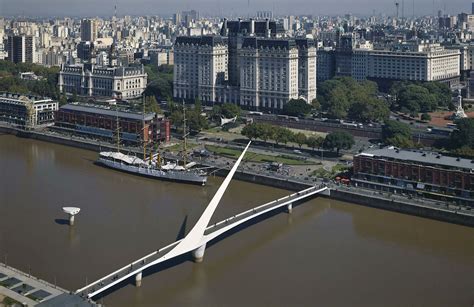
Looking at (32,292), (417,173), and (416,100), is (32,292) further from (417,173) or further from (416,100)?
(416,100)

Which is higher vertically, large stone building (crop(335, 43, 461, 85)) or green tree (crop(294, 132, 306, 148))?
large stone building (crop(335, 43, 461, 85))

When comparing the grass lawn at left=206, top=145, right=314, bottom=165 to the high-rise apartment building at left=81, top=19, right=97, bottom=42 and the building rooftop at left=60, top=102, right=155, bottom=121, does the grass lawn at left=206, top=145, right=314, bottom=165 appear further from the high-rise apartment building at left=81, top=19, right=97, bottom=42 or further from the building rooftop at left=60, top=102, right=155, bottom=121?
the high-rise apartment building at left=81, top=19, right=97, bottom=42

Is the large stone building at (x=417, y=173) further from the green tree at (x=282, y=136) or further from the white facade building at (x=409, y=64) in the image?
the white facade building at (x=409, y=64)

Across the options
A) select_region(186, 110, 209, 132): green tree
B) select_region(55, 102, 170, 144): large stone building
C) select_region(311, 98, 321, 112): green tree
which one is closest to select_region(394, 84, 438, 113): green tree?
select_region(311, 98, 321, 112): green tree

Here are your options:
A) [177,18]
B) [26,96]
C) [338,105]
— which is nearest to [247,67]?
[338,105]

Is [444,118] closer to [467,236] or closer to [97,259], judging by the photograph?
[467,236]

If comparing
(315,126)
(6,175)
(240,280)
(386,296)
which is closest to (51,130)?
(6,175)

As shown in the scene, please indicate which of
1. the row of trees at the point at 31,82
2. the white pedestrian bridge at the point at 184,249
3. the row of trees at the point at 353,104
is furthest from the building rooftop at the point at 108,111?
the white pedestrian bridge at the point at 184,249

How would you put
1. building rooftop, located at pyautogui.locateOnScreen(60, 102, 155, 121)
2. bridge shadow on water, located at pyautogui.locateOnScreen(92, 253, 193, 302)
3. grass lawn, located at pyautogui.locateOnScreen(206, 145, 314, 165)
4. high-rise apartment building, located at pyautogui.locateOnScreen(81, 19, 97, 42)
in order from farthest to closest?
high-rise apartment building, located at pyautogui.locateOnScreen(81, 19, 97, 42), building rooftop, located at pyautogui.locateOnScreen(60, 102, 155, 121), grass lawn, located at pyautogui.locateOnScreen(206, 145, 314, 165), bridge shadow on water, located at pyautogui.locateOnScreen(92, 253, 193, 302)

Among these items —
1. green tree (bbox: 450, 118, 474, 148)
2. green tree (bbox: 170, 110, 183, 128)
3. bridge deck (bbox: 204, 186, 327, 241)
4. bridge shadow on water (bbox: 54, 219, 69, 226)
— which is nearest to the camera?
bridge deck (bbox: 204, 186, 327, 241)
